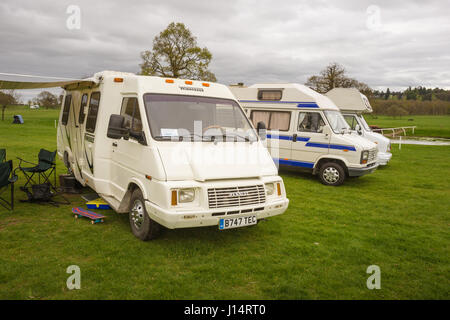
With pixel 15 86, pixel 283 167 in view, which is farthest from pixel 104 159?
pixel 283 167

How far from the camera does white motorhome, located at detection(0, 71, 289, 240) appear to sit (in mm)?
4781

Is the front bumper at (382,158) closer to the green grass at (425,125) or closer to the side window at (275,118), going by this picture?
the side window at (275,118)

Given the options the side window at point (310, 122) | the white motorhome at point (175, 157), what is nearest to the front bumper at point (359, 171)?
the side window at point (310, 122)

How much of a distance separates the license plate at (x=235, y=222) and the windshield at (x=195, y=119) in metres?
1.47

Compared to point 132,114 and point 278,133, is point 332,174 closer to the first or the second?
point 278,133

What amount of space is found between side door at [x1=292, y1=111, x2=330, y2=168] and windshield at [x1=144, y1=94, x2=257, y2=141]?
4.83m

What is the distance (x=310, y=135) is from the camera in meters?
10.6

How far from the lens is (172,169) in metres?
4.85

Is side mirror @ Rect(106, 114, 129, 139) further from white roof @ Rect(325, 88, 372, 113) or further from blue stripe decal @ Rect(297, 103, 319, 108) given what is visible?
white roof @ Rect(325, 88, 372, 113)

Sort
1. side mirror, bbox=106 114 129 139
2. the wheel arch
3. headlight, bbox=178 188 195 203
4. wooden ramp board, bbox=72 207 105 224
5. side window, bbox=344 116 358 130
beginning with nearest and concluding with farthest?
headlight, bbox=178 188 195 203 < side mirror, bbox=106 114 129 139 < wooden ramp board, bbox=72 207 105 224 < the wheel arch < side window, bbox=344 116 358 130

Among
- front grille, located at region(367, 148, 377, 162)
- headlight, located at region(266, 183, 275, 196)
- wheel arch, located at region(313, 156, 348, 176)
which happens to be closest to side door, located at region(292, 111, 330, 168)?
wheel arch, located at region(313, 156, 348, 176)

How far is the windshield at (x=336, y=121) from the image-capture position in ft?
34.1

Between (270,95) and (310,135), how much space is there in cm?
211
